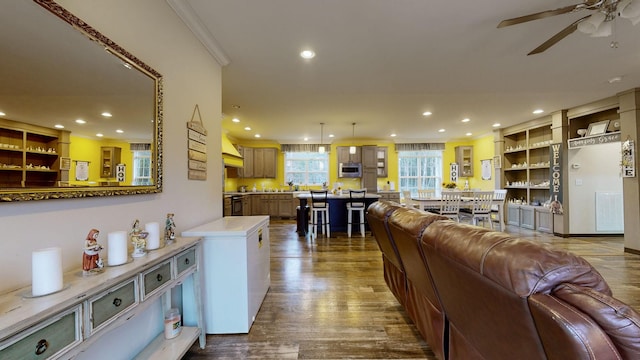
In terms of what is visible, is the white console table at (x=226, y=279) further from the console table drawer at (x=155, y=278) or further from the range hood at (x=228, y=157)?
the range hood at (x=228, y=157)

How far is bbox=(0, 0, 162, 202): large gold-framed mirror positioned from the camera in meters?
1.03

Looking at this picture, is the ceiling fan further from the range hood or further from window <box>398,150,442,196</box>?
window <box>398,150,442,196</box>

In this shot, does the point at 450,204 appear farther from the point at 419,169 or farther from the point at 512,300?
the point at 512,300

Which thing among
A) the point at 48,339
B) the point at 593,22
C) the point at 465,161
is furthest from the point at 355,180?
the point at 48,339

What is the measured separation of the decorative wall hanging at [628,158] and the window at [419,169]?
484cm

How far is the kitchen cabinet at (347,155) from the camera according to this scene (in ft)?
28.7

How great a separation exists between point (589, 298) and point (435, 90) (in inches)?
159

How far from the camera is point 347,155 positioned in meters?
8.80

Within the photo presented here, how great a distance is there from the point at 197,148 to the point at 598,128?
6954 millimetres

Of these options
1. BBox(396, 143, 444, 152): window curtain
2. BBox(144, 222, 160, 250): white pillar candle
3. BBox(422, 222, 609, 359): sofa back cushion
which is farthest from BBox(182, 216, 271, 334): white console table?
BBox(396, 143, 444, 152): window curtain

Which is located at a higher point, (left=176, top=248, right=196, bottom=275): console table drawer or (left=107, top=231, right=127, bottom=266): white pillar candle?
(left=107, top=231, right=127, bottom=266): white pillar candle

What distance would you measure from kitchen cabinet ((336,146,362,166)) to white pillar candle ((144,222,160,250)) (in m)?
7.44

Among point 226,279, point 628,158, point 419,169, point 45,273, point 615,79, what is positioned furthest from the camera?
point 419,169

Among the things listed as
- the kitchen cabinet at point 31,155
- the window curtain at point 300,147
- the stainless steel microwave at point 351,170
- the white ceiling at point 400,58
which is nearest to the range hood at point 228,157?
the white ceiling at point 400,58
